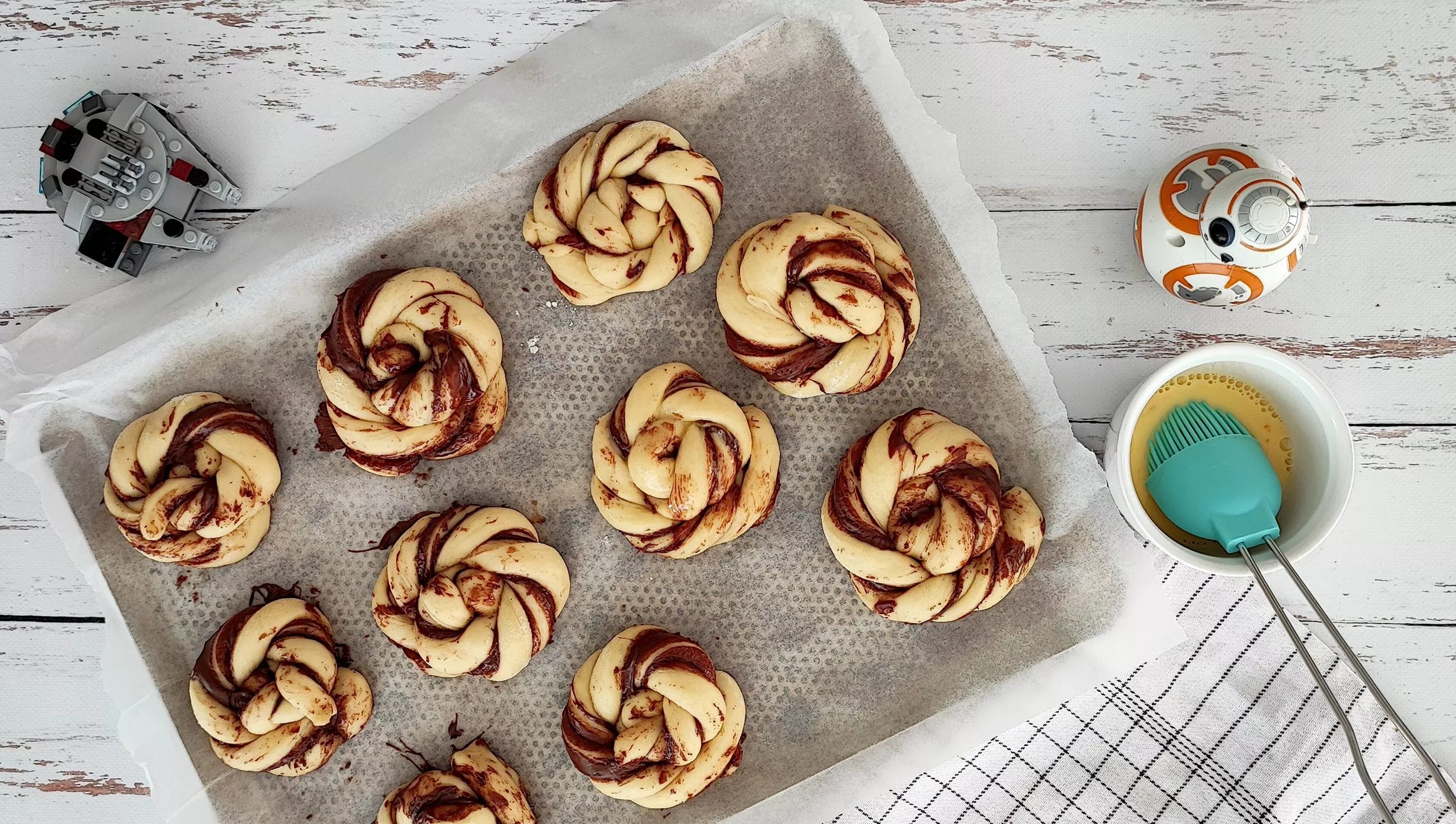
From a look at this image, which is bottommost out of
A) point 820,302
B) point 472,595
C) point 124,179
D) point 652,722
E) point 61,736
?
point 61,736

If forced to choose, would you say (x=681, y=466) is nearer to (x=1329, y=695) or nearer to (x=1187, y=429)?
(x=1187, y=429)

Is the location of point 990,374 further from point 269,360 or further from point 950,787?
point 269,360

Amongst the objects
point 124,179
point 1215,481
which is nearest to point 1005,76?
point 1215,481

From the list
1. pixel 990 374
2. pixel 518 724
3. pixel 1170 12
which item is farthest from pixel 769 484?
pixel 1170 12

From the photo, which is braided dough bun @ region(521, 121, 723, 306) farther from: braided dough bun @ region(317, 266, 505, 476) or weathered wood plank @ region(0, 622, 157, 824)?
weathered wood plank @ region(0, 622, 157, 824)

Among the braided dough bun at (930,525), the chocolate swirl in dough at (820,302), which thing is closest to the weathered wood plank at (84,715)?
the braided dough bun at (930,525)

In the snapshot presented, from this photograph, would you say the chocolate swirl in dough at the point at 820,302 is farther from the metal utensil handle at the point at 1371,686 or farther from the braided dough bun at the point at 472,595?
the metal utensil handle at the point at 1371,686

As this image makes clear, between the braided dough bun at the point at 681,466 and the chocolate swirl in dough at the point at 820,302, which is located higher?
the chocolate swirl in dough at the point at 820,302
